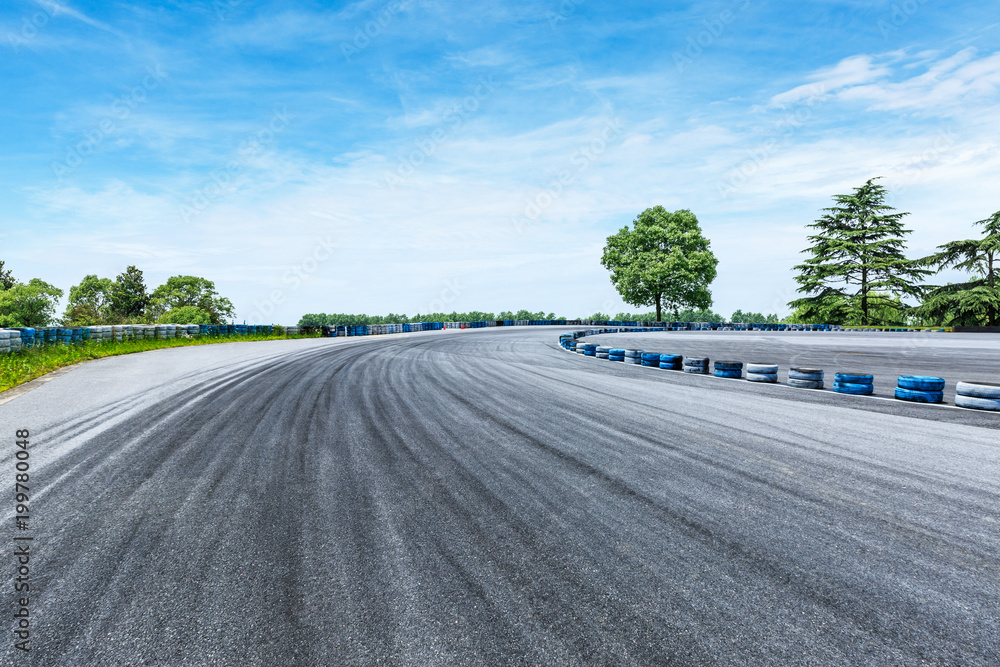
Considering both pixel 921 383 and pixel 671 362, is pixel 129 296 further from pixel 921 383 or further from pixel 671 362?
pixel 921 383

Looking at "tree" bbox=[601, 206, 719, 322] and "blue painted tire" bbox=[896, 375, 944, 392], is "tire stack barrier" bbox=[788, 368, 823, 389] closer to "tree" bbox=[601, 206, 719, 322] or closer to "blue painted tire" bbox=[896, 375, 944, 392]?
"blue painted tire" bbox=[896, 375, 944, 392]

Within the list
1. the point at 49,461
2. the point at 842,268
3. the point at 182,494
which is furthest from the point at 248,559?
the point at 842,268

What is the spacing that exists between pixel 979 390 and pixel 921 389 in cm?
82

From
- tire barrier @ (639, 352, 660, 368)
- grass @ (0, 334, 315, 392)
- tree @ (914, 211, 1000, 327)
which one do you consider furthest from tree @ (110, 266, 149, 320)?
tree @ (914, 211, 1000, 327)

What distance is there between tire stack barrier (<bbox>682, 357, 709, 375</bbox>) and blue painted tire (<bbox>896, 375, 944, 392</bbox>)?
14.2 feet

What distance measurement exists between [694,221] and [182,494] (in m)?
65.2

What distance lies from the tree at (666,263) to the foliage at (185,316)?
49.8 meters

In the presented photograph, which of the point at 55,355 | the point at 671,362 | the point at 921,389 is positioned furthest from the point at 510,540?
the point at 55,355

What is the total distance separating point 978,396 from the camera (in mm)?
8211

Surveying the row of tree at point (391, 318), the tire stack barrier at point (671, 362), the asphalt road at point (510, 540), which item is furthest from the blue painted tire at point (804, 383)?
the row of tree at point (391, 318)

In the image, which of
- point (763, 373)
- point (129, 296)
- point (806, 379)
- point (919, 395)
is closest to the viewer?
point (919, 395)

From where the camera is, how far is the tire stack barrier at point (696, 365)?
13.0 meters

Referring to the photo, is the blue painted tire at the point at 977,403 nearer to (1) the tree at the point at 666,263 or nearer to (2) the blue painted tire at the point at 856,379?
(2) the blue painted tire at the point at 856,379

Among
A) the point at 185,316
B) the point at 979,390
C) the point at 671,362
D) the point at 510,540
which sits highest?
the point at 185,316
